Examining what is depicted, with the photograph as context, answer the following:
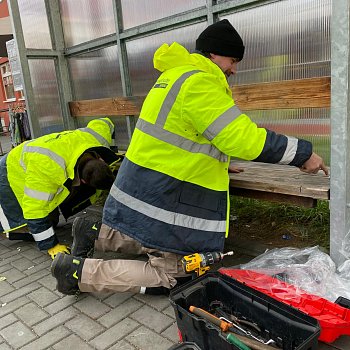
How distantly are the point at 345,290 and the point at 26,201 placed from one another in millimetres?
2483

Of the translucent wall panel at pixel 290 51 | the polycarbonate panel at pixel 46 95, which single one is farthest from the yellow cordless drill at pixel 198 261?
the polycarbonate panel at pixel 46 95

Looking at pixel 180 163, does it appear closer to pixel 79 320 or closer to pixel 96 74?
pixel 79 320

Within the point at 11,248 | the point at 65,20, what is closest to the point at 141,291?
the point at 11,248

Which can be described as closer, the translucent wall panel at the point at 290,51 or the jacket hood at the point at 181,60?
the jacket hood at the point at 181,60

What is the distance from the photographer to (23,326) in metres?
2.53

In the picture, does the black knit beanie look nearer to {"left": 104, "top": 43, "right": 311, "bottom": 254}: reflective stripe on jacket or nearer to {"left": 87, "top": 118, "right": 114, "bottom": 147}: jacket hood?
{"left": 104, "top": 43, "right": 311, "bottom": 254}: reflective stripe on jacket

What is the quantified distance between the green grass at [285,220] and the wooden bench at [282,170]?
2.23 ft

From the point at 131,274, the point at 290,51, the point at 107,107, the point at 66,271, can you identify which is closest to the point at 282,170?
the point at 290,51

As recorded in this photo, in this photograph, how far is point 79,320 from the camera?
252cm

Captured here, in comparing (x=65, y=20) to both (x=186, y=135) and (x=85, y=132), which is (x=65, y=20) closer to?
(x=85, y=132)

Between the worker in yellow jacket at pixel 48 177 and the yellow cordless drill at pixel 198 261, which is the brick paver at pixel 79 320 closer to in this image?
the yellow cordless drill at pixel 198 261

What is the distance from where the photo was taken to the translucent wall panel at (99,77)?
4.77m

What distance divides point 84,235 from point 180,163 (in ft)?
3.75

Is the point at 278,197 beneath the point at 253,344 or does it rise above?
above
